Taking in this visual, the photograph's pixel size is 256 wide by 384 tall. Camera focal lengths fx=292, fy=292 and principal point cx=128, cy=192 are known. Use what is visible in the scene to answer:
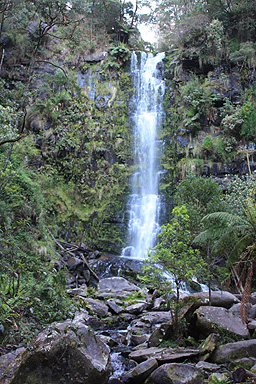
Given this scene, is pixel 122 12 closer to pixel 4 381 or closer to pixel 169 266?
pixel 169 266

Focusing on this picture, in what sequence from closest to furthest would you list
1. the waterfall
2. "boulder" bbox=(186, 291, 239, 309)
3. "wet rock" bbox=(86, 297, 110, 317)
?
"boulder" bbox=(186, 291, 239, 309)
"wet rock" bbox=(86, 297, 110, 317)
the waterfall

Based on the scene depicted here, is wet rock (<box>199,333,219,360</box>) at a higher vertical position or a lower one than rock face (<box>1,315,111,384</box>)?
lower

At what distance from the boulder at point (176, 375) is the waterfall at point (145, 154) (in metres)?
13.3

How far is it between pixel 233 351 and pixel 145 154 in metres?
18.1

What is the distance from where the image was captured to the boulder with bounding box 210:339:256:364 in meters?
5.88

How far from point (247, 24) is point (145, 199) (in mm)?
15396

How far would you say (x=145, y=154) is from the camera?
2288cm

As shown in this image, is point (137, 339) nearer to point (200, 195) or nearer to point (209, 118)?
point (200, 195)

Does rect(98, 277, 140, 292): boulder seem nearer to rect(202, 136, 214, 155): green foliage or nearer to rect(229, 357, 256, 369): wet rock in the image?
rect(229, 357, 256, 369): wet rock

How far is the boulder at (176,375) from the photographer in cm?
489

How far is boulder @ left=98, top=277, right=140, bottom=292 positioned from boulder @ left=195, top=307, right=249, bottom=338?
6.07 metres

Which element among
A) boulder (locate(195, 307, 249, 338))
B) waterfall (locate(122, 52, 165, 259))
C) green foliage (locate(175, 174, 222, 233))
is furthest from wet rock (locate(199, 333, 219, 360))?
waterfall (locate(122, 52, 165, 259))

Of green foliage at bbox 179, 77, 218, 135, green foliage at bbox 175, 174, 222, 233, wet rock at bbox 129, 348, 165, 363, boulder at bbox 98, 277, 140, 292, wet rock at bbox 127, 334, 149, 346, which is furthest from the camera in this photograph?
green foliage at bbox 179, 77, 218, 135

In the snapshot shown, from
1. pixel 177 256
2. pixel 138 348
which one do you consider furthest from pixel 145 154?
pixel 138 348
